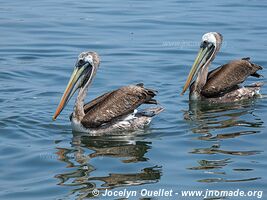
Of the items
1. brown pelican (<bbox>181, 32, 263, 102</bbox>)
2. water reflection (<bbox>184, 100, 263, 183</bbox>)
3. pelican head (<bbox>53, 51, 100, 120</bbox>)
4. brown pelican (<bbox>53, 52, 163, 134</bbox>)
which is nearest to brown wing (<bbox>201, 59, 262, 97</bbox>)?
brown pelican (<bbox>181, 32, 263, 102</bbox>)

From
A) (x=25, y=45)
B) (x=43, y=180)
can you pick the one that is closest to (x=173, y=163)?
(x=43, y=180)

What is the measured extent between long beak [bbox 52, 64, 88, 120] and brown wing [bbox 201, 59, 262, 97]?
243 cm

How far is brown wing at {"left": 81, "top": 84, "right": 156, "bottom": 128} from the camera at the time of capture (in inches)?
418

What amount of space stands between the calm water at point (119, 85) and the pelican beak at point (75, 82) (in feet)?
1.23

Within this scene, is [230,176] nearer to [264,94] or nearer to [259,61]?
[264,94]

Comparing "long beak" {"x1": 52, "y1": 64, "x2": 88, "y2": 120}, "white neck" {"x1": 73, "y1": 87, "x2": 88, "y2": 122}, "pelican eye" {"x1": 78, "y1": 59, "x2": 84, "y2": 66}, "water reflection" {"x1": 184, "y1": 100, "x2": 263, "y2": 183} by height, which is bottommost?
"water reflection" {"x1": 184, "y1": 100, "x2": 263, "y2": 183}

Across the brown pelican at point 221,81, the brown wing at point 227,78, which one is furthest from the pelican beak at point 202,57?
the brown wing at point 227,78

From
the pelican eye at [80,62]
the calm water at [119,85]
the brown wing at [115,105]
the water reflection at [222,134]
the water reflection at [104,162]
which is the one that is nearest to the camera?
the water reflection at [104,162]

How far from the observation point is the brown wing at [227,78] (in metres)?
12.4

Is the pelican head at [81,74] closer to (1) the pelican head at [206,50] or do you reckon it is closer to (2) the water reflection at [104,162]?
(2) the water reflection at [104,162]

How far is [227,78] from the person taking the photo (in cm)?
1241

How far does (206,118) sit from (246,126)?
0.77 m

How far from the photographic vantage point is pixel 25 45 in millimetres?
16266

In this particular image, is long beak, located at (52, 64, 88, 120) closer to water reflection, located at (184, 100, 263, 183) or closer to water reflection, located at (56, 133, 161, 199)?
water reflection, located at (56, 133, 161, 199)
